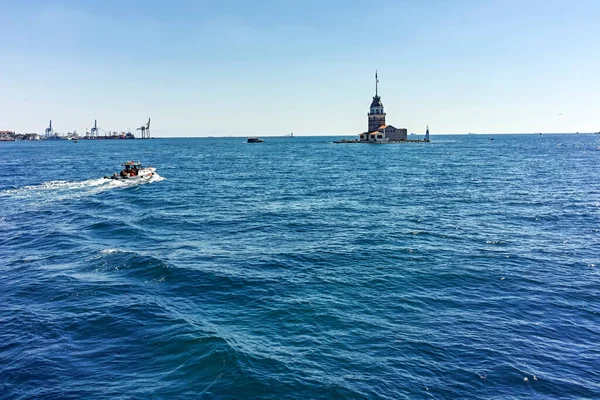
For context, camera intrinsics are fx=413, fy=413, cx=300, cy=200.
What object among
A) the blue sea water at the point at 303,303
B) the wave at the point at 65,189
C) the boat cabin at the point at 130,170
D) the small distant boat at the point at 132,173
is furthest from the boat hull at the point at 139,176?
the blue sea water at the point at 303,303

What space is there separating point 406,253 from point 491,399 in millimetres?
15693

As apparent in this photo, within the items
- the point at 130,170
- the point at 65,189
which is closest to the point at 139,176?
the point at 130,170

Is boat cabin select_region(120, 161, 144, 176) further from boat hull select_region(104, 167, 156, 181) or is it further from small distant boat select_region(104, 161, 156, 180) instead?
boat hull select_region(104, 167, 156, 181)

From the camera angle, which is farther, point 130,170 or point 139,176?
point 130,170

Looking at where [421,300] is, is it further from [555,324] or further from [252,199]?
[252,199]

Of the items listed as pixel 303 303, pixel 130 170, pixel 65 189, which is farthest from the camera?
pixel 130 170

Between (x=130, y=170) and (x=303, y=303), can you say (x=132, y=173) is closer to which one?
(x=130, y=170)

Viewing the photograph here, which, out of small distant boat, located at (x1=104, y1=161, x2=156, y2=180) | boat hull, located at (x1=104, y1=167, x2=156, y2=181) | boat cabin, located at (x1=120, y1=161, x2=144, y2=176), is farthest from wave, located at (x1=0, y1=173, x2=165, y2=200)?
boat cabin, located at (x1=120, y1=161, x2=144, y2=176)

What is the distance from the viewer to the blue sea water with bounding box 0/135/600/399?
49.5ft

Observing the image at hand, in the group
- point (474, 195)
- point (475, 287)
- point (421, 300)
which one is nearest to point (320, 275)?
point (421, 300)

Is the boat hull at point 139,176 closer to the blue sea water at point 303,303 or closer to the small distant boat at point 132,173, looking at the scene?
the small distant boat at point 132,173

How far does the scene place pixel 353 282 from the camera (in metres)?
24.2

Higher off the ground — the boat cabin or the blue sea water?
the boat cabin

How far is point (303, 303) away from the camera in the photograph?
2131 cm
